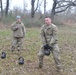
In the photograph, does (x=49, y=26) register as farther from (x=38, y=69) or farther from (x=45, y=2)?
(x=45, y=2)

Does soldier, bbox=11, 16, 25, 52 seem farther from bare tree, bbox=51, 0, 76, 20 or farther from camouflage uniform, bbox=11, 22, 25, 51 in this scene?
bare tree, bbox=51, 0, 76, 20

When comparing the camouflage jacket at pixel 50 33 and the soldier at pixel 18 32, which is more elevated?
the camouflage jacket at pixel 50 33

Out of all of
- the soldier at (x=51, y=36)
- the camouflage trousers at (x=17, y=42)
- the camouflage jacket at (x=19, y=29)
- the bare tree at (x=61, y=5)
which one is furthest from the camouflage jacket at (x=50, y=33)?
the bare tree at (x=61, y=5)

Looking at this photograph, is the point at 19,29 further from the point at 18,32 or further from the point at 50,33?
the point at 50,33

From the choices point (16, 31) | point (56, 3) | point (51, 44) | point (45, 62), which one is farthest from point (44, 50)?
point (56, 3)

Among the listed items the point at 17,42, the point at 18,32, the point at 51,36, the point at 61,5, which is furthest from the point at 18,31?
the point at 61,5

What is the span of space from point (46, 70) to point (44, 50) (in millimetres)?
831

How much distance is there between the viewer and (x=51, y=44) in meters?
8.34

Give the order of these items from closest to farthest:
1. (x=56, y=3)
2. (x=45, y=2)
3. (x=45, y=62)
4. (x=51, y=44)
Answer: (x=51, y=44)
(x=45, y=62)
(x=56, y=3)
(x=45, y=2)

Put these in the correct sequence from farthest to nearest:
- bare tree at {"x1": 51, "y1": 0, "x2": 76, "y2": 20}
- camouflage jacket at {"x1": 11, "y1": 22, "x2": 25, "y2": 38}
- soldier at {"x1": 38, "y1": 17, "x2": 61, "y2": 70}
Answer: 1. bare tree at {"x1": 51, "y1": 0, "x2": 76, "y2": 20}
2. camouflage jacket at {"x1": 11, "y1": 22, "x2": 25, "y2": 38}
3. soldier at {"x1": 38, "y1": 17, "x2": 61, "y2": 70}

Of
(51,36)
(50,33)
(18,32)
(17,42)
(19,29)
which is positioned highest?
(50,33)

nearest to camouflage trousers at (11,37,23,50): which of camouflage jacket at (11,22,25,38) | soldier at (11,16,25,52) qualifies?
soldier at (11,16,25,52)

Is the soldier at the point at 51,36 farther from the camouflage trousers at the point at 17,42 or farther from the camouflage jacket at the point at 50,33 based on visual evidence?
the camouflage trousers at the point at 17,42

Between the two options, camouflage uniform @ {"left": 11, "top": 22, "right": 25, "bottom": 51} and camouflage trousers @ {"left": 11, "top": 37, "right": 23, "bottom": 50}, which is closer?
camouflage uniform @ {"left": 11, "top": 22, "right": 25, "bottom": 51}
